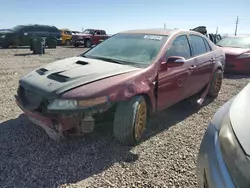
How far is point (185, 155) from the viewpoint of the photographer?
10.4 feet

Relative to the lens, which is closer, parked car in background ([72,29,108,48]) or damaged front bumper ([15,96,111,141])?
damaged front bumper ([15,96,111,141])

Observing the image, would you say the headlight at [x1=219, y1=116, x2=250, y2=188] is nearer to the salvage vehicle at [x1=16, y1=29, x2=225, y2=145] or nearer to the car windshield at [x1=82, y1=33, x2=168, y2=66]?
the salvage vehicle at [x1=16, y1=29, x2=225, y2=145]

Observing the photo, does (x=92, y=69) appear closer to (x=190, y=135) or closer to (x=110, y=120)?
(x=110, y=120)

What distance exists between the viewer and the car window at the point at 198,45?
15.3 ft

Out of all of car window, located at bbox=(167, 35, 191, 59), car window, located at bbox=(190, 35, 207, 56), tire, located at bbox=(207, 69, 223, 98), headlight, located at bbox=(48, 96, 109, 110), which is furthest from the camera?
tire, located at bbox=(207, 69, 223, 98)

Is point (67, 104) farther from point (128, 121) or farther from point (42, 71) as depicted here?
point (42, 71)

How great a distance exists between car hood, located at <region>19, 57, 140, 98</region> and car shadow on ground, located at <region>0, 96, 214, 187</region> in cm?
75

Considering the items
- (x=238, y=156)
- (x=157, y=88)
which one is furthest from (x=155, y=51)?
(x=238, y=156)

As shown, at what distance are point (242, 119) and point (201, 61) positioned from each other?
3.13m

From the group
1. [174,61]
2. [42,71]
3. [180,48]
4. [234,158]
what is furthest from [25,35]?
[234,158]

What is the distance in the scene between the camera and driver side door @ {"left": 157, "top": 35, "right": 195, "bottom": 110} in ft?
12.0

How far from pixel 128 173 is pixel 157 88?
52.2 inches

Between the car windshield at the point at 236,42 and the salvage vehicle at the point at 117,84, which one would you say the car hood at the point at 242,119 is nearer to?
the salvage vehicle at the point at 117,84

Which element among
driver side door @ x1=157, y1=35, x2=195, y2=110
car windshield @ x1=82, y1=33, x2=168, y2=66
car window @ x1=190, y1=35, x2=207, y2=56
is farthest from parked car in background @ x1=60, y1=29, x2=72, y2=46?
driver side door @ x1=157, y1=35, x2=195, y2=110
